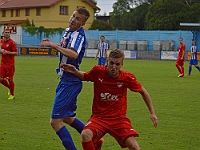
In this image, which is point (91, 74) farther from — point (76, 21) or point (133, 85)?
point (76, 21)

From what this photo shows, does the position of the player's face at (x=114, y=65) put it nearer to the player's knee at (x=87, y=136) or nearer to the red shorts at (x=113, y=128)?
the red shorts at (x=113, y=128)

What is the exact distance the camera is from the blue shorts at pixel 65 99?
700cm

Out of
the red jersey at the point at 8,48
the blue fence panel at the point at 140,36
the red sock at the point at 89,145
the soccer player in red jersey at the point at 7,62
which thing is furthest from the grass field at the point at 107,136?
the blue fence panel at the point at 140,36

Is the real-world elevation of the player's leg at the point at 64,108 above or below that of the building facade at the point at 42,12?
below

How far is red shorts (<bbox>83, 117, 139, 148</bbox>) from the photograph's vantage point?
20.6 ft

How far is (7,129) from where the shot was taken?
9.31 m

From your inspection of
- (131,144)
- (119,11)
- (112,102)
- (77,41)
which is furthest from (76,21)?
(119,11)

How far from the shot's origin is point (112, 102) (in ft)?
21.5

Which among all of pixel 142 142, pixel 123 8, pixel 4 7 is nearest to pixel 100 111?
pixel 142 142

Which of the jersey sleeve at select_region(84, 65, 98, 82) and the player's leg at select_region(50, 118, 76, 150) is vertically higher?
the jersey sleeve at select_region(84, 65, 98, 82)

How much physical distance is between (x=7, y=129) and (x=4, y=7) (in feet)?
226

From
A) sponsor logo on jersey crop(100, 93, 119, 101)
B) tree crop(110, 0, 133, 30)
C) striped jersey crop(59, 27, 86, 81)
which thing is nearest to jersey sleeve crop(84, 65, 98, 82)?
sponsor logo on jersey crop(100, 93, 119, 101)

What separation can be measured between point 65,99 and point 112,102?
2.69 feet

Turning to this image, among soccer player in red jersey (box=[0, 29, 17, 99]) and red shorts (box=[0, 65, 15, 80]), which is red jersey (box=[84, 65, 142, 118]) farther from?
red shorts (box=[0, 65, 15, 80])
